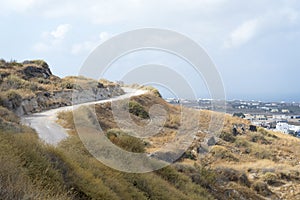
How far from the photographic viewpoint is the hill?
720 cm

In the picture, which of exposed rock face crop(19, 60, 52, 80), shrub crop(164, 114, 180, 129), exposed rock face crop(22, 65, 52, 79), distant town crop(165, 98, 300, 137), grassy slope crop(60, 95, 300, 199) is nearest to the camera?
grassy slope crop(60, 95, 300, 199)

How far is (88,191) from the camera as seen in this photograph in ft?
26.2

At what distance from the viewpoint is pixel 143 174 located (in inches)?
450

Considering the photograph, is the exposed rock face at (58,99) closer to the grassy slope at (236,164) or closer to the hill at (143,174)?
the hill at (143,174)

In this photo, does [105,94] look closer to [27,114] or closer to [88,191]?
[27,114]

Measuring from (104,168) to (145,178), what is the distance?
137 centimetres

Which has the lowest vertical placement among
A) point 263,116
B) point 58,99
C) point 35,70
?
point 263,116

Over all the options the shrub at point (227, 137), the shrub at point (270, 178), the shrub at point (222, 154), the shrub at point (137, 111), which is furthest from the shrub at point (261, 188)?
the shrub at point (137, 111)

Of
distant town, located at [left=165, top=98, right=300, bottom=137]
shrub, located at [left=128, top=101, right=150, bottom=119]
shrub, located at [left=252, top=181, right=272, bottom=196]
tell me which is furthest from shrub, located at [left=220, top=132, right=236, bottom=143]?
shrub, located at [left=252, top=181, right=272, bottom=196]

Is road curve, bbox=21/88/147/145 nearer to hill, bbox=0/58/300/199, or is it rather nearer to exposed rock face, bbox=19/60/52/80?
hill, bbox=0/58/300/199

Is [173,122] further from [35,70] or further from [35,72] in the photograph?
[35,70]

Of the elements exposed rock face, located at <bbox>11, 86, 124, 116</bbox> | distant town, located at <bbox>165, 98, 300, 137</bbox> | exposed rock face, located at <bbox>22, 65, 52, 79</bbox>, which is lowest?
distant town, located at <bbox>165, 98, 300, 137</bbox>

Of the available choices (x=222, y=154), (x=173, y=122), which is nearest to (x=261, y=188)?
(x=222, y=154)

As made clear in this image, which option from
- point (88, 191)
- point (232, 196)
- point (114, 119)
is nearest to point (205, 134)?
point (114, 119)
